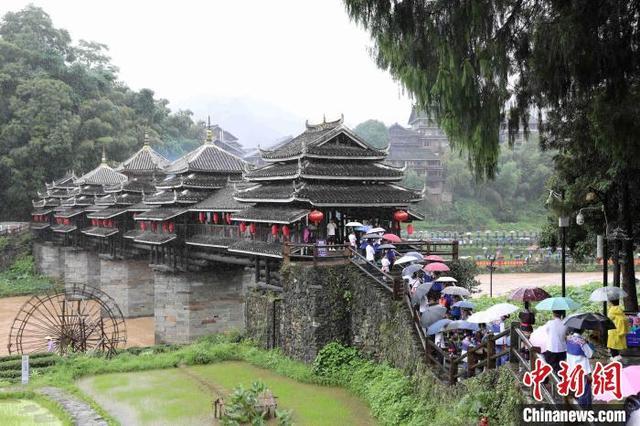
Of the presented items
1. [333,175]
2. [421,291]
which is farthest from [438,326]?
[333,175]

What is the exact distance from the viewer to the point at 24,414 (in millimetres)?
19125

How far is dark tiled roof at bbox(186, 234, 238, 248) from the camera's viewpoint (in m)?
28.3

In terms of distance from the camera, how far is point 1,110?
60.4 m

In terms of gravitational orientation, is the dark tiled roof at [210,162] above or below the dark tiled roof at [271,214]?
above

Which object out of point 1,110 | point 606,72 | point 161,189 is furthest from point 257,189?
point 1,110

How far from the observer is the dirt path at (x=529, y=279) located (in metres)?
48.3

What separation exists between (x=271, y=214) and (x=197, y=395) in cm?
682

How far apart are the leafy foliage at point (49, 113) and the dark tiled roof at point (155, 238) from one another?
27401mm

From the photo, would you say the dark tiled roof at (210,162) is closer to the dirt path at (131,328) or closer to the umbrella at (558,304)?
the dirt path at (131,328)

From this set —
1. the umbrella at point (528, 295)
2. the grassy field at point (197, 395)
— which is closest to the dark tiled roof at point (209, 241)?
the grassy field at point (197, 395)

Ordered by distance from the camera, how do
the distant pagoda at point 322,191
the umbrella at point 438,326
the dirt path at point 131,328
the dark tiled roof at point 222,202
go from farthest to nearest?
1. the dirt path at point 131,328
2. the dark tiled roof at point 222,202
3. the distant pagoda at point 322,191
4. the umbrella at point 438,326

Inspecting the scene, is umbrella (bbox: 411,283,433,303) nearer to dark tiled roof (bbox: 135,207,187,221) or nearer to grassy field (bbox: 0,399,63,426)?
grassy field (bbox: 0,399,63,426)

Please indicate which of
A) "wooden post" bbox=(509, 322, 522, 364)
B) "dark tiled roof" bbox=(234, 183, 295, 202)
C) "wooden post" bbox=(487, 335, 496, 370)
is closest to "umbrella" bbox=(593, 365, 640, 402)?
"wooden post" bbox=(509, 322, 522, 364)

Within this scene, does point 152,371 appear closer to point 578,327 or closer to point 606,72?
point 578,327
